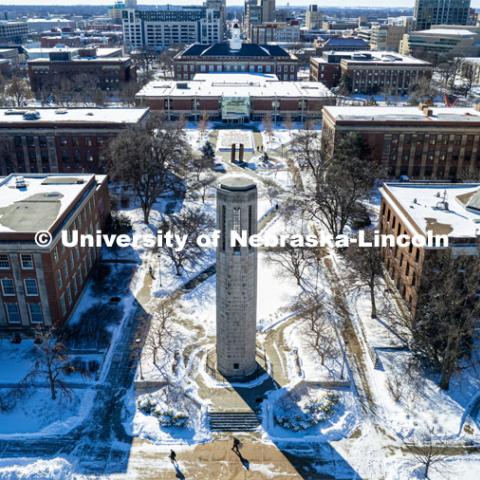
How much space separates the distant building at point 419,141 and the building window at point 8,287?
58788 millimetres

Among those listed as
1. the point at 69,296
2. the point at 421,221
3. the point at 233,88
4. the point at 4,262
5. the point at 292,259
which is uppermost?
the point at 233,88

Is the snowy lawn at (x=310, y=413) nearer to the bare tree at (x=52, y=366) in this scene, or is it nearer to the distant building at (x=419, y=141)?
the bare tree at (x=52, y=366)

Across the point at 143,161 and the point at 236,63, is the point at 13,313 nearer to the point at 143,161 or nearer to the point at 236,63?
the point at 143,161

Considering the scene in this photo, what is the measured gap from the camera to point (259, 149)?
112 metres

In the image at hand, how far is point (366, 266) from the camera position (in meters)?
53.5

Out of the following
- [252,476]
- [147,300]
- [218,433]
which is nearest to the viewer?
[252,476]

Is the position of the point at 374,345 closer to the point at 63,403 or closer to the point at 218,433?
the point at 218,433

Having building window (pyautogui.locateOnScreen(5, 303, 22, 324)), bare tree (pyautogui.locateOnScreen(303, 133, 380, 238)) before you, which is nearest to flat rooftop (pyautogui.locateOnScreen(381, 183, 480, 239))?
bare tree (pyautogui.locateOnScreen(303, 133, 380, 238))

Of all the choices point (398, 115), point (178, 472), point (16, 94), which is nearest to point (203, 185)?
point (398, 115)

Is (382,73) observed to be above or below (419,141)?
above

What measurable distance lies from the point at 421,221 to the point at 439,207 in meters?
5.04

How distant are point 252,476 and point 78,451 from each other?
41.2 feet

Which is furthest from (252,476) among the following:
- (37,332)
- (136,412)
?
(37,332)

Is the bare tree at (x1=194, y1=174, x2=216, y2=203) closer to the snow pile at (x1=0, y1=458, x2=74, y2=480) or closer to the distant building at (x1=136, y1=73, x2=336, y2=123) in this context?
the distant building at (x1=136, y1=73, x2=336, y2=123)
